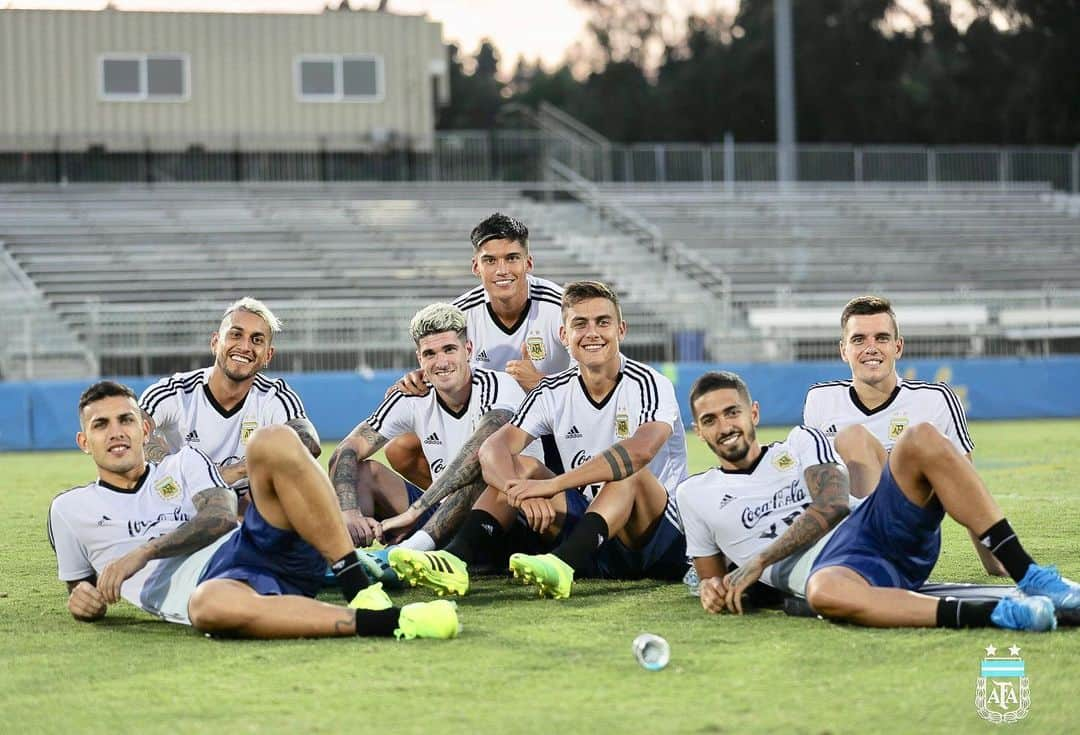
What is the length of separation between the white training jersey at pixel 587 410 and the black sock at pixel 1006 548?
78.1 inches

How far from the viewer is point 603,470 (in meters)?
6.67

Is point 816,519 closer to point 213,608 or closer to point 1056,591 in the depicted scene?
point 1056,591

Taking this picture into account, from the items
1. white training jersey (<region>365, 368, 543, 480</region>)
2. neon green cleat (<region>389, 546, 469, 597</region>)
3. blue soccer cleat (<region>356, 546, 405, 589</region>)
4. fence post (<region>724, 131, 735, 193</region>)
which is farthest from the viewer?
fence post (<region>724, 131, 735, 193</region>)

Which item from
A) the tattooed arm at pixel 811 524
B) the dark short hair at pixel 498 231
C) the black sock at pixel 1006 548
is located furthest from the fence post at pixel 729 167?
the black sock at pixel 1006 548

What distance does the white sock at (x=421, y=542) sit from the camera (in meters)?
7.07

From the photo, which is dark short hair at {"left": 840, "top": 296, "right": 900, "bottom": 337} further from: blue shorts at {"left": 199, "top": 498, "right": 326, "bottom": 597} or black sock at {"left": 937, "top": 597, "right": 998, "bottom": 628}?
blue shorts at {"left": 199, "top": 498, "right": 326, "bottom": 597}

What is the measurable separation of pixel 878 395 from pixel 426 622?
2.79 metres

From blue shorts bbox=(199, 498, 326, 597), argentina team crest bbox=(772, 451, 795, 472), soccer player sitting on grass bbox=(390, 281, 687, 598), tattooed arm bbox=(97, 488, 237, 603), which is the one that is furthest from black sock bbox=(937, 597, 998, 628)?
tattooed arm bbox=(97, 488, 237, 603)

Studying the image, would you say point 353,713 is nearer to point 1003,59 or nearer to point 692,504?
point 692,504

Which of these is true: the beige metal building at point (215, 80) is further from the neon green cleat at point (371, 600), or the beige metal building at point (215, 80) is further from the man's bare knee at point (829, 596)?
the man's bare knee at point (829, 596)

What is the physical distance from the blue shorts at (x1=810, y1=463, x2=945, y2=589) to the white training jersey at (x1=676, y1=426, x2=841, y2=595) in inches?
13.4

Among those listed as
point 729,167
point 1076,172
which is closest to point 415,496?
point 729,167

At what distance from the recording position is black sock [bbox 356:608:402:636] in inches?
219

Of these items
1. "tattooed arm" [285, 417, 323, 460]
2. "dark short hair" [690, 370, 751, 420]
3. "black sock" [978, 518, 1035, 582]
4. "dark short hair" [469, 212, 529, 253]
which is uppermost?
"dark short hair" [469, 212, 529, 253]
